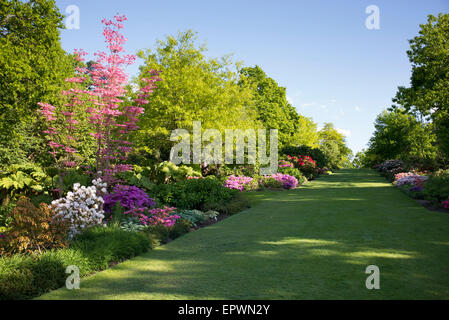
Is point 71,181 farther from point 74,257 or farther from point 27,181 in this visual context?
point 74,257

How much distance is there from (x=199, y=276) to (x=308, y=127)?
141 ft

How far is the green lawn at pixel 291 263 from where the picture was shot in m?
3.80

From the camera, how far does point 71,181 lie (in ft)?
34.0

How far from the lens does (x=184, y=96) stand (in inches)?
616

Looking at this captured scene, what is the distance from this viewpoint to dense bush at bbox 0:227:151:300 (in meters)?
3.87

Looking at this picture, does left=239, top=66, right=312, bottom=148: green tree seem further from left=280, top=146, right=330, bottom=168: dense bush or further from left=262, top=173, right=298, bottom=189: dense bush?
left=262, top=173, right=298, bottom=189: dense bush

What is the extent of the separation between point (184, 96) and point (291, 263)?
12212 millimetres

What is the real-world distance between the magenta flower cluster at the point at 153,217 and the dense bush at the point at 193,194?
1789 millimetres

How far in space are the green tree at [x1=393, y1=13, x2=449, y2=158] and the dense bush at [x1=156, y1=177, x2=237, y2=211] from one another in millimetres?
15854

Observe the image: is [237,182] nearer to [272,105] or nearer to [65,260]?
[65,260]

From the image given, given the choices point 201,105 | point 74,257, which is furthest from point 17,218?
point 201,105

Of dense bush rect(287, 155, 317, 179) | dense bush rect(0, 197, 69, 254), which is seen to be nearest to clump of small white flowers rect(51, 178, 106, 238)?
dense bush rect(0, 197, 69, 254)
